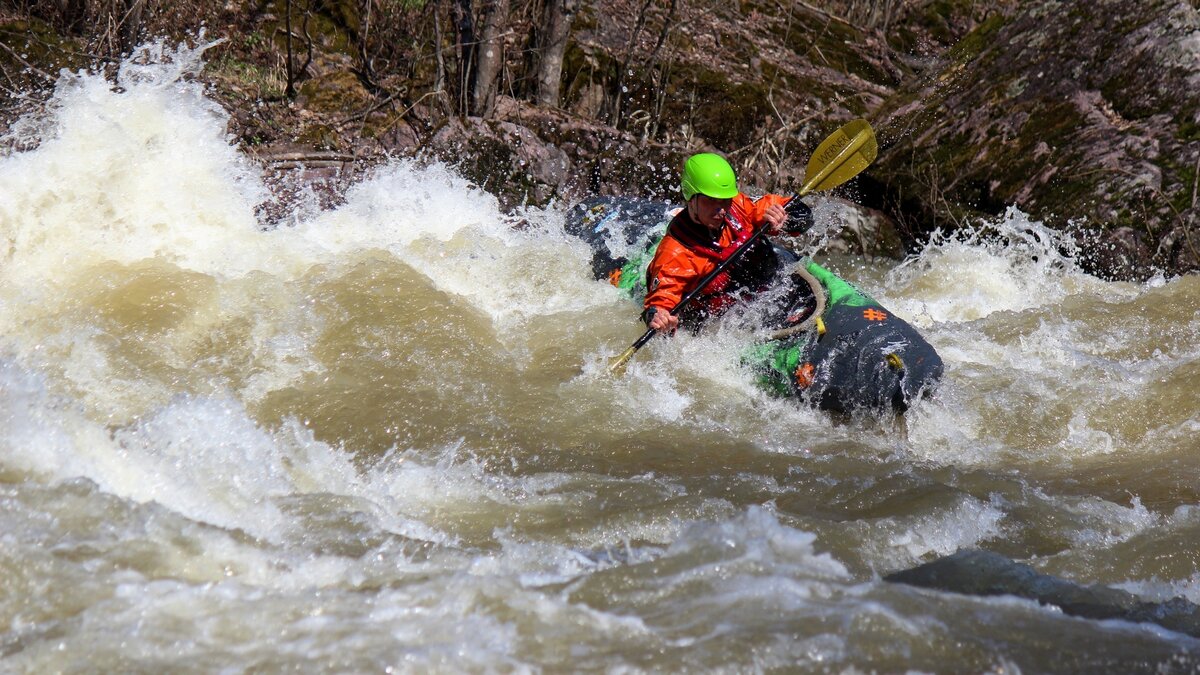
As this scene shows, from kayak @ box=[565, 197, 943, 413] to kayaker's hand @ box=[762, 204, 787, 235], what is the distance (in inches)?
7.6

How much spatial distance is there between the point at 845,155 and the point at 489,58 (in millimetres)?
3717

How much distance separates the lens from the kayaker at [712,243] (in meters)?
4.96

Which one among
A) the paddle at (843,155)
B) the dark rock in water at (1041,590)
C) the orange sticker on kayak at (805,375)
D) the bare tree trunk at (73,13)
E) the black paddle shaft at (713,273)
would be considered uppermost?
the paddle at (843,155)

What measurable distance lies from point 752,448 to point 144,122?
4267mm

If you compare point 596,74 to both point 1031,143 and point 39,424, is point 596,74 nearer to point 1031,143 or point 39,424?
point 1031,143

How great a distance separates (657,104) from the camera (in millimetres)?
9656

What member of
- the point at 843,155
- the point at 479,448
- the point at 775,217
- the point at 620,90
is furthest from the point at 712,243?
the point at 620,90

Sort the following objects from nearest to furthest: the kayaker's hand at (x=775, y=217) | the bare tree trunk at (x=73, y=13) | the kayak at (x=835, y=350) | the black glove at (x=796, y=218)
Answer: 1. the kayak at (x=835, y=350)
2. the kayaker's hand at (x=775, y=217)
3. the black glove at (x=796, y=218)
4. the bare tree trunk at (x=73, y=13)

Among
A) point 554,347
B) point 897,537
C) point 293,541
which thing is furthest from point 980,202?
point 293,541

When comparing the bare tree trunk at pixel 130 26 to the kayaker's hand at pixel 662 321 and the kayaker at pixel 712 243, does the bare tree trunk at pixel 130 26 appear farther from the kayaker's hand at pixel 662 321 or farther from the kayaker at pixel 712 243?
the kayaker's hand at pixel 662 321

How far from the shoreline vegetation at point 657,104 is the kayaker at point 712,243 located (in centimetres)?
274

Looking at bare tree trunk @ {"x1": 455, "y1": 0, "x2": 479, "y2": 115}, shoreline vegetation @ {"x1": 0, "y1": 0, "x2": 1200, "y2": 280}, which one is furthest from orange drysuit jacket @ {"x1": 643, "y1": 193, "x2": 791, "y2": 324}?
bare tree trunk @ {"x1": 455, "y1": 0, "x2": 479, "y2": 115}

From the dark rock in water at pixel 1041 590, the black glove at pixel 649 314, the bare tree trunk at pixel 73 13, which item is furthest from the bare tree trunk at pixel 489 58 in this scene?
the dark rock in water at pixel 1041 590

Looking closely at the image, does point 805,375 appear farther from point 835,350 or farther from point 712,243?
point 712,243
